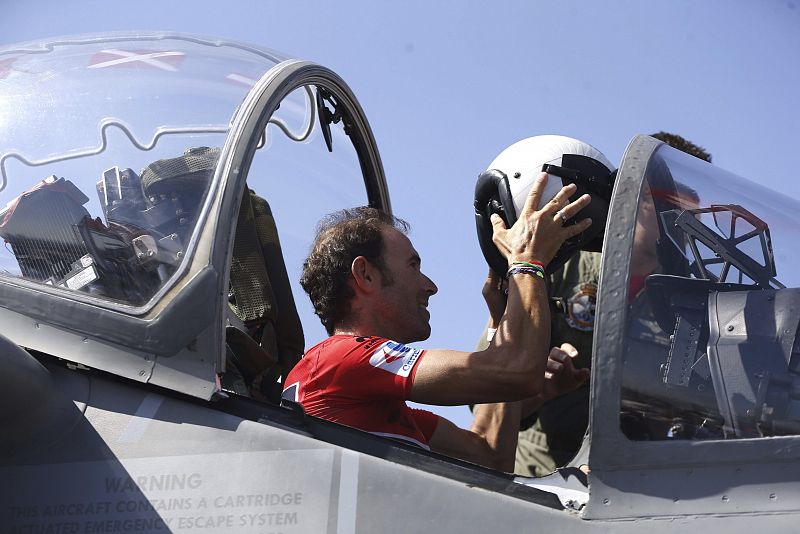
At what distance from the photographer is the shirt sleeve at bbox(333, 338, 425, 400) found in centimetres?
296

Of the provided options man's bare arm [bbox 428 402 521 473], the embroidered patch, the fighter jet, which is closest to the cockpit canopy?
the fighter jet

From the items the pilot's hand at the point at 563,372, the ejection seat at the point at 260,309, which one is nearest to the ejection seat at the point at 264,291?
the ejection seat at the point at 260,309

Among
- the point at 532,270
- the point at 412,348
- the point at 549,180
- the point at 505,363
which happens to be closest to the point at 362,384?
the point at 412,348

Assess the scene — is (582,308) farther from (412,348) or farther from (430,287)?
(412,348)

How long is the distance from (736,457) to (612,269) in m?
0.52

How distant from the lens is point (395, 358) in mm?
2994

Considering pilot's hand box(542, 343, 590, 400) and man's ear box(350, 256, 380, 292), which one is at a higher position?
man's ear box(350, 256, 380, 292)

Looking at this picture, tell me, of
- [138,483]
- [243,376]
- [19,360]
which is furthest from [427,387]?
[19,360]

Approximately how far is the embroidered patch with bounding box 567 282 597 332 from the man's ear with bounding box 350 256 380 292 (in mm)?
1174

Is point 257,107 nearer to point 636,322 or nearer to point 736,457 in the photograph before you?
point 636,322

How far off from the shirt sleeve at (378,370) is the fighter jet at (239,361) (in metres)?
0.26

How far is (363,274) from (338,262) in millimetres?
108

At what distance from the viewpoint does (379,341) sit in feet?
10.2

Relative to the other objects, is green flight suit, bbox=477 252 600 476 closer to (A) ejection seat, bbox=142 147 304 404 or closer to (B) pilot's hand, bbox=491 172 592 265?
(A) ejection seat, bbox=142 147 304 404
